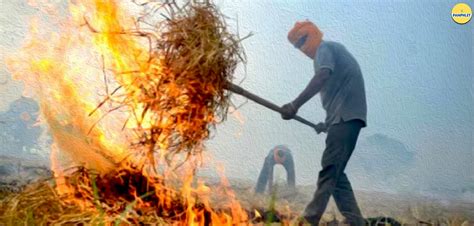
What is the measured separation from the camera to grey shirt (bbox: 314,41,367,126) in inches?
115

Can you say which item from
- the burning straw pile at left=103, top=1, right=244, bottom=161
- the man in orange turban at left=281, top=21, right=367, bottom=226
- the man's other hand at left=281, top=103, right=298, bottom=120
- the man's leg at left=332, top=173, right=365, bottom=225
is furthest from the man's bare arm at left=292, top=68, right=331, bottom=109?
the burning straw pile at left=103, top=1, right=244, bottom=161

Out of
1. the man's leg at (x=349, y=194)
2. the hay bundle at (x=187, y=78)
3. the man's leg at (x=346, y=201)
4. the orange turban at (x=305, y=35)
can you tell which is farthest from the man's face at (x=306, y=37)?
the hay bundle at (x=187, y=78)

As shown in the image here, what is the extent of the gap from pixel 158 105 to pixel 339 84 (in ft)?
4.13

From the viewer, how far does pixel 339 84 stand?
2965 mm

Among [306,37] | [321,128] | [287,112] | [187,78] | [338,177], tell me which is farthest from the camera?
[306,37]

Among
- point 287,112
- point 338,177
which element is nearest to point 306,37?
point 287,112

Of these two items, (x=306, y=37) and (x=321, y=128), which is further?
(x=306, y=37)

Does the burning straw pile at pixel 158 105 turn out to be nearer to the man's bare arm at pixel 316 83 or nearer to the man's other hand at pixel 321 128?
the man's bare arm at pixel 316 83

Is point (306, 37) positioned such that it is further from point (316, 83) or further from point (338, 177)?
point (338, 177)

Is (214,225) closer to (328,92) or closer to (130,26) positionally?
(130,26)

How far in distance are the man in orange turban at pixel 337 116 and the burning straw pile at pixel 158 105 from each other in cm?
77

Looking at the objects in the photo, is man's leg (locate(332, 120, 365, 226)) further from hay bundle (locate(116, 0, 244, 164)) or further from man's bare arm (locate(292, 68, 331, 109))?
hay bundle (locate(116, 0, 244, 164))

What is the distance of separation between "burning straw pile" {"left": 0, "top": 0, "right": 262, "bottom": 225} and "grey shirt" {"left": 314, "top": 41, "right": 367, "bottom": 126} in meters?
Answer: 0.89

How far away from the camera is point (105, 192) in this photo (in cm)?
201
